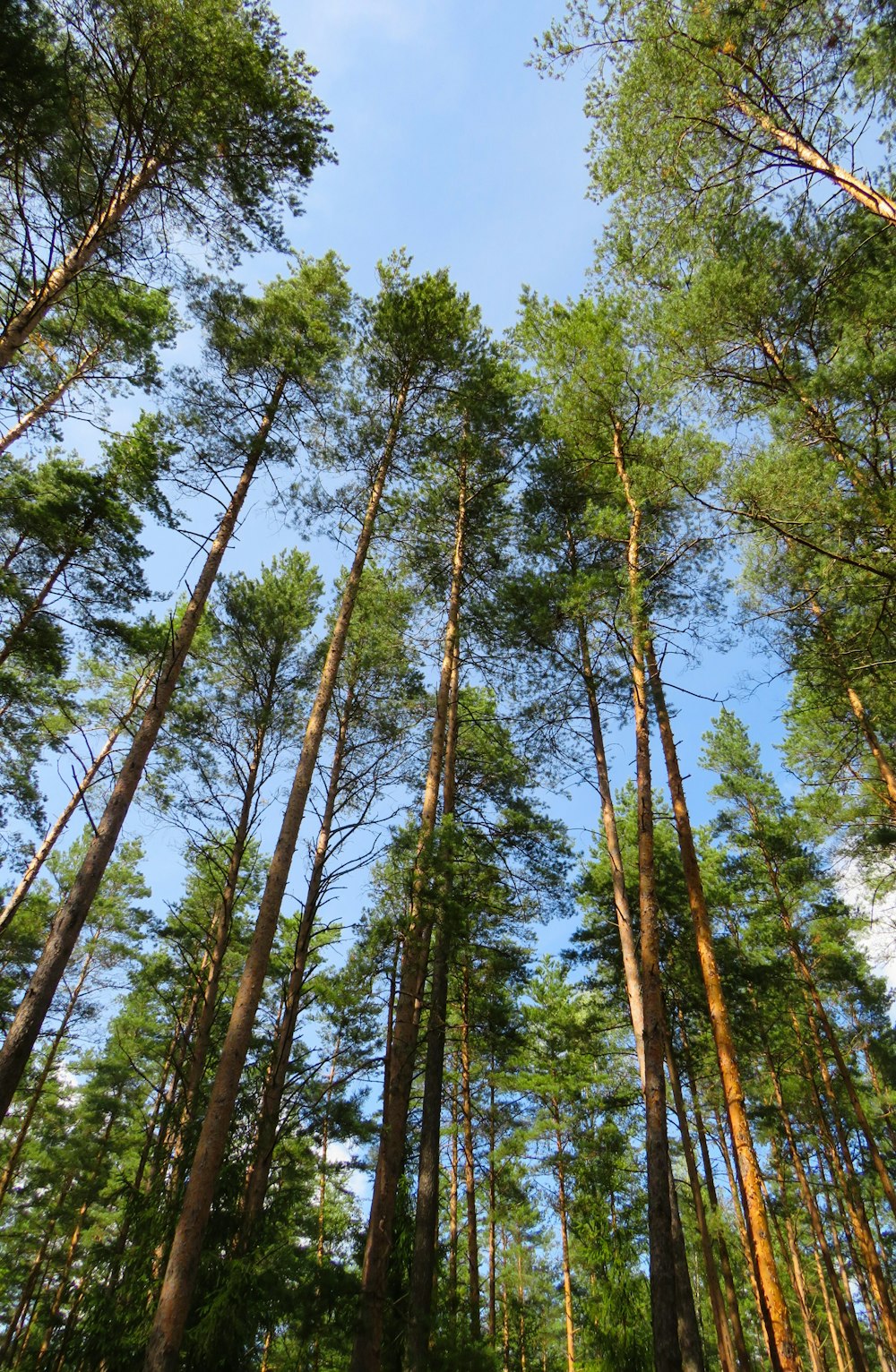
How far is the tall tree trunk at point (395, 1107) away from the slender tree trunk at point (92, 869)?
304 centimetres

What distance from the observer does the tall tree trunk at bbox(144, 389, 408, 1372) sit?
14.5 feet

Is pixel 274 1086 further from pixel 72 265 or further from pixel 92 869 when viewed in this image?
pixel 72 265

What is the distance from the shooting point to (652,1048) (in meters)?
6.85

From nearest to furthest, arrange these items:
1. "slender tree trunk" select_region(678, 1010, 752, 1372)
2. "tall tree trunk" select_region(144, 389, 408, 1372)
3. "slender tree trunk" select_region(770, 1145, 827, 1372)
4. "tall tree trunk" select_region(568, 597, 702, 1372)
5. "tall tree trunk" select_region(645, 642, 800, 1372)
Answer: "tall tree trunk" select_region(144, 389, 408, 1372), "tall tree trunk" select_region(645, 642, 800, 1372), "tall tree trunk" select_region(568, 597, 702, 1372), "slender tree trunk" select_region(678, 1010, 752, 1372), "slender tree trunk" select_region(770, 1145, 827, 1372)

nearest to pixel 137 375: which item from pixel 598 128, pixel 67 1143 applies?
pixel 598 128

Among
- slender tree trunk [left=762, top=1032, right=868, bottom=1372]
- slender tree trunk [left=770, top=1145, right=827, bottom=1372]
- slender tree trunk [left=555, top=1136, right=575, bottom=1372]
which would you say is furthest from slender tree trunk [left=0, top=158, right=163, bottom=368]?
slender tree trunk [left=770, top=1145, right=827, bottom=1372]

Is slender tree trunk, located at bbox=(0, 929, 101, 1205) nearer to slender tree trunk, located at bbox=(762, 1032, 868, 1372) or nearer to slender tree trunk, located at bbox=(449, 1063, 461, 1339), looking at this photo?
slender tree trunk, located at bbox=(449, 1063, 461, 1339)

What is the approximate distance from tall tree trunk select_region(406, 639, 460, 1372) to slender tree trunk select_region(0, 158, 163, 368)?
6.19 metres

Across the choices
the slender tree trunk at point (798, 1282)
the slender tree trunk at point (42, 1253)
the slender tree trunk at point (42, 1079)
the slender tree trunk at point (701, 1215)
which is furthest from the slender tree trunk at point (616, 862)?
the slender tree trunk at point (42, 1253)

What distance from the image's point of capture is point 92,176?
7.58m

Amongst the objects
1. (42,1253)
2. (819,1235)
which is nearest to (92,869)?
(42,1253)

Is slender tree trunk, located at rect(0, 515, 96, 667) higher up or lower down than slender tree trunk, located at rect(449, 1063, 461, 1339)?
higher up

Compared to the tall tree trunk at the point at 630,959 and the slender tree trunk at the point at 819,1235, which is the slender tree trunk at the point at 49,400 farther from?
the slender tree trunk at the point at 819,1235

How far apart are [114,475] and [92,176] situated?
454cm
